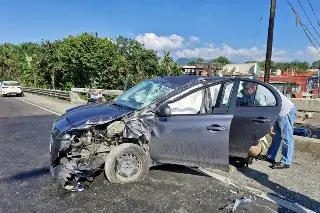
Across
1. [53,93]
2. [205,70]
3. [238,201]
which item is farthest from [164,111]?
[53,93]

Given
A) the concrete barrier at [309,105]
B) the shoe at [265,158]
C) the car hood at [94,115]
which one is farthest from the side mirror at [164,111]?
the concrete barrier at [309,105]

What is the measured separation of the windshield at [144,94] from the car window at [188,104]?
0.86 feet

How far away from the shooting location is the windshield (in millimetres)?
5156

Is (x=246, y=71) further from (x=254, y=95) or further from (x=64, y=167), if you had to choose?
(x=64, y=167)

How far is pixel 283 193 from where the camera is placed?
4.64 metres

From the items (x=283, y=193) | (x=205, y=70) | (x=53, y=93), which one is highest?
(x=205, y=70)

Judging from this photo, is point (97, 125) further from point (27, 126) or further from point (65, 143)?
point (27, 126)

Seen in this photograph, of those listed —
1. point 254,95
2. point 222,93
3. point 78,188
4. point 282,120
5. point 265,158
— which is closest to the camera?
point 78,188

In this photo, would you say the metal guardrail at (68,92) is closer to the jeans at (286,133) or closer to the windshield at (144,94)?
the windshield at (144,94)

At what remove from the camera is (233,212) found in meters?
3.95

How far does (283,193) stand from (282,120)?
57.9 inches

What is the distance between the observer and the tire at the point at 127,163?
4777 millimetres

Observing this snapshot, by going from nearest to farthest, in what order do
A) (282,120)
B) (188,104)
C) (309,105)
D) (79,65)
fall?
(188,104), (282,120), (309,105), (79,65)

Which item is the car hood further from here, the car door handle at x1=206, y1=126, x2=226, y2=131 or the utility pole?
the utility pole
